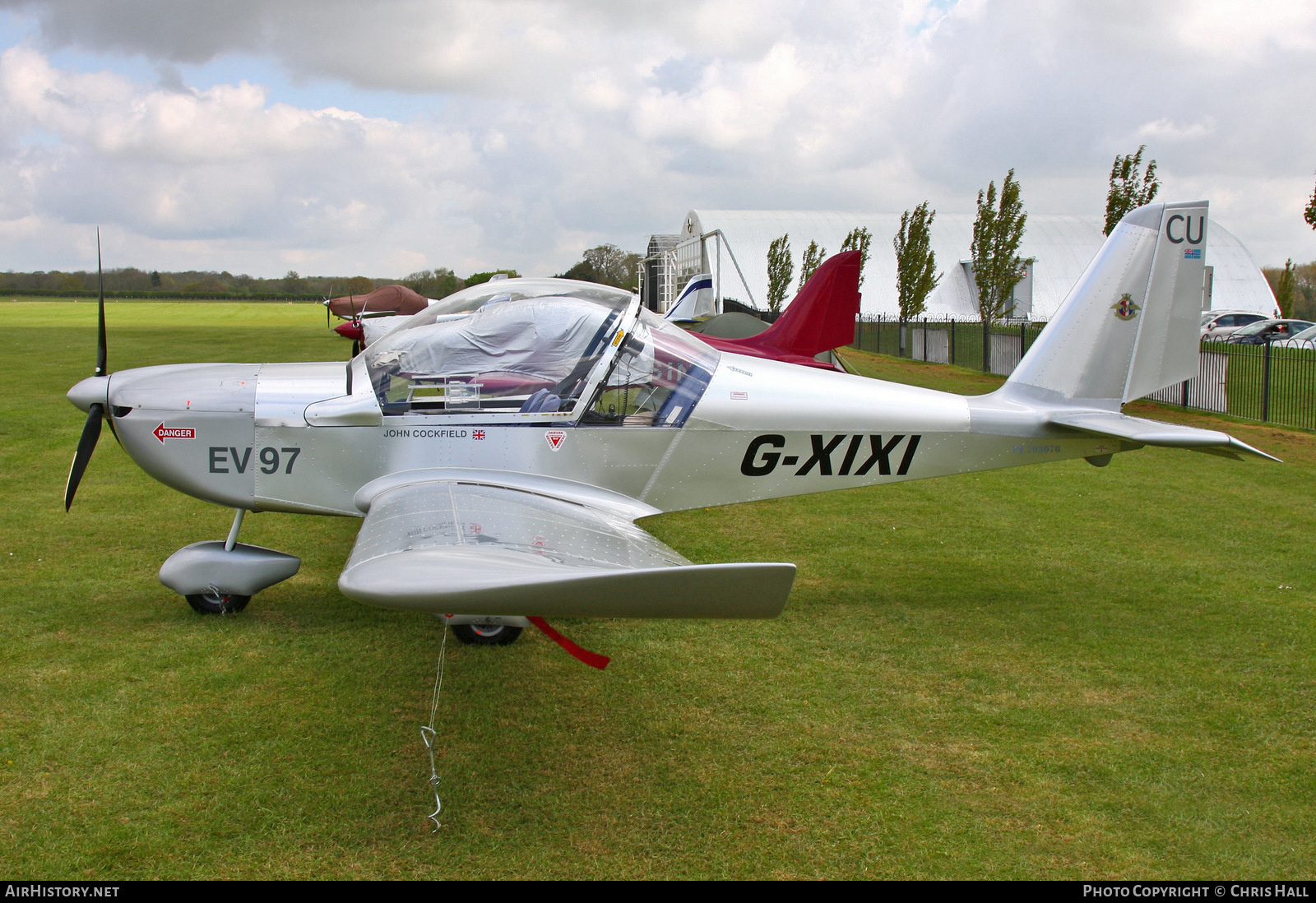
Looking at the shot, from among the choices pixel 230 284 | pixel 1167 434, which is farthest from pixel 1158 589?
pixel 230 284

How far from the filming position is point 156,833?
3.32 m

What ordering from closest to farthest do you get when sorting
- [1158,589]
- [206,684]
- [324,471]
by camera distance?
1. [206,684]
2. [324,471]
3. [1158,589]

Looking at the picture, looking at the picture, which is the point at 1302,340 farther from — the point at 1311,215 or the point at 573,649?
the point at 573,649

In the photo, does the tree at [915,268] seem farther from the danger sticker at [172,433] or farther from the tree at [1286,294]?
the danger sticker at [172,433]

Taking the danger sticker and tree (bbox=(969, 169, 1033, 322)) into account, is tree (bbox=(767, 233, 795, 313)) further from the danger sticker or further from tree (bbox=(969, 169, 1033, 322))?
the danger sticker

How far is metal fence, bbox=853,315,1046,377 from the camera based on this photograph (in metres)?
23.9

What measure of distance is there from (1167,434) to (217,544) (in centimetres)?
581

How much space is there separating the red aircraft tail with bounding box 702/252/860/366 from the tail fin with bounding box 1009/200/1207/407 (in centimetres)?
927

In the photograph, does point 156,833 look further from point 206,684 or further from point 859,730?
point 859,730

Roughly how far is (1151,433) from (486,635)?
13.7 ft
